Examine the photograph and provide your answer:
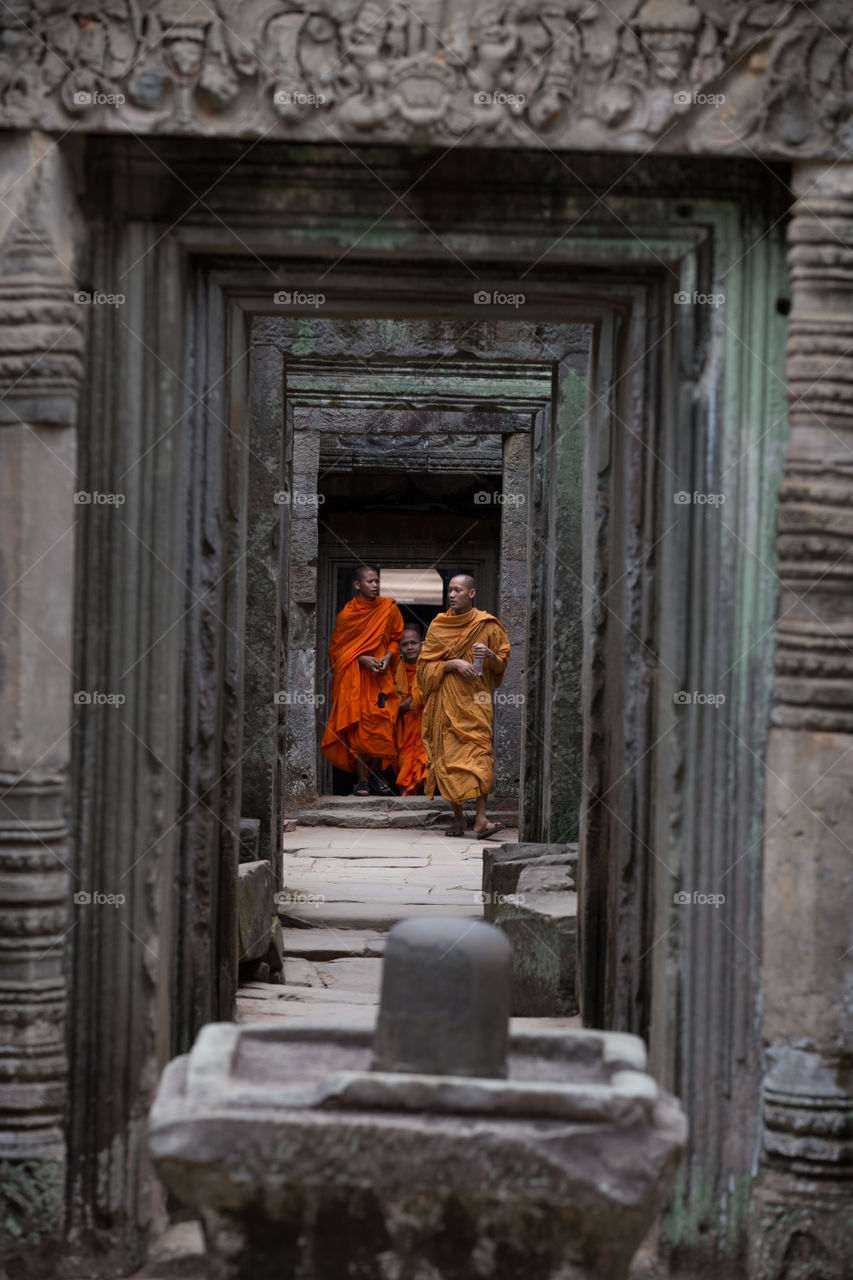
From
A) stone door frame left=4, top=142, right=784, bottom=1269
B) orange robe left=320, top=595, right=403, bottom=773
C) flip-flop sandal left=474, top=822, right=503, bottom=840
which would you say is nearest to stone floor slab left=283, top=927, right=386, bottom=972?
stone door frame left=4, top=142, right=784, bottom=1269

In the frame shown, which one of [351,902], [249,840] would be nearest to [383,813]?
[351,902]

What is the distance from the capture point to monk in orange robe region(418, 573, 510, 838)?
421 inches

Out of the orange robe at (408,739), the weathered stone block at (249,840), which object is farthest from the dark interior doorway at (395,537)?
the weathered stone block at (249,840)

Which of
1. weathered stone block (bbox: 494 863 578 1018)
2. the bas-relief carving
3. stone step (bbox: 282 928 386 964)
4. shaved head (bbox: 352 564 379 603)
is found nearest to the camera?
the bas-relief carving

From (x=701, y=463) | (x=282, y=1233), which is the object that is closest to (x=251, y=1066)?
(x=282, y=1233)

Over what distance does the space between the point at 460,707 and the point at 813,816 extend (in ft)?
23.8

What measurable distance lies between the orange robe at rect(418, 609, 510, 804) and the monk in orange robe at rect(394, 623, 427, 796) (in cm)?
291

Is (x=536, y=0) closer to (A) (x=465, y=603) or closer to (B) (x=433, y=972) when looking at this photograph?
(B) (x=433, y=972)

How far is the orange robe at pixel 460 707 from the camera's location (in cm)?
1073

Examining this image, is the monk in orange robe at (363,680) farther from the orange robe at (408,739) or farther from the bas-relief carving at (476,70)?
the bas-relief carving at (476,70)

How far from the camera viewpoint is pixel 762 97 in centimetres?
354

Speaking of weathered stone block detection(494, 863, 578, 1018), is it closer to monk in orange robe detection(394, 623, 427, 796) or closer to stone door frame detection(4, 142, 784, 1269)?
stone door frame detection(4, 142, 784, 1269)

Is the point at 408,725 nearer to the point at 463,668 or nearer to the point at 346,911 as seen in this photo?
the point at 463,668

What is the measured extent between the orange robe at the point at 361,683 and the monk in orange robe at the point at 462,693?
2.87m
